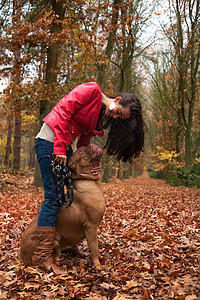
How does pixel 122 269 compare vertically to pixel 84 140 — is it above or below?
below

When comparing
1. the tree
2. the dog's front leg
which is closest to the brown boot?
the dog's front leg

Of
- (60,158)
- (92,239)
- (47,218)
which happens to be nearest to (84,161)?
(60,158)

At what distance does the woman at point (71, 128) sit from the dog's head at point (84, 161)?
94 mm

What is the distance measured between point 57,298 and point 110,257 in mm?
1143

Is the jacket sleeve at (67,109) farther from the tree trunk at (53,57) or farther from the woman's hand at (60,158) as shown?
the tree trunk at (53,57)

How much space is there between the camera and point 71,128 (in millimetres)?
3170

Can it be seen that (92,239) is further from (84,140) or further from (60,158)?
(84,140)

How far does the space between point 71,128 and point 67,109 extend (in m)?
0.28

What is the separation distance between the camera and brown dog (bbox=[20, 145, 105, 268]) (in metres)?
3.08

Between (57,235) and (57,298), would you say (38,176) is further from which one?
(57,298)

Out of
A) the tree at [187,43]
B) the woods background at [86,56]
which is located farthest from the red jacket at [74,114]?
the tree at [187,43]

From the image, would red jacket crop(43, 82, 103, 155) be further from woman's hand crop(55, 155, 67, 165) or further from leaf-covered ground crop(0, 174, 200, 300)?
leaf-covered ground crop(0, 174, 200, 300)

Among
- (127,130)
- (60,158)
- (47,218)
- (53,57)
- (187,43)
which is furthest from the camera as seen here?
(187,43)

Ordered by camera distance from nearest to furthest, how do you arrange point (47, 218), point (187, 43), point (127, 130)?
point (47, 218) < point (127, 130) < point (187, 43)
